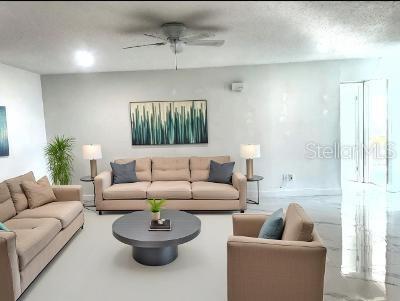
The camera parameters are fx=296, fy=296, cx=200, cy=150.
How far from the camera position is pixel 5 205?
334cm

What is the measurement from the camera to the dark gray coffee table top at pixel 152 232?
279 cm

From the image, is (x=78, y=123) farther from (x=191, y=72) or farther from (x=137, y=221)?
(x=137, y=221)

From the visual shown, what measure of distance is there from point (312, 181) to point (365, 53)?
7.66 feet

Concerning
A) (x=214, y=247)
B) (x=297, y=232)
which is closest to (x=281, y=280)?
(x=297, y=232)

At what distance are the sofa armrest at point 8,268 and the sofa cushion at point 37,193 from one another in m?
1.45

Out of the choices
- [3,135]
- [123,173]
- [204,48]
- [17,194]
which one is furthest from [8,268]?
[204,48]

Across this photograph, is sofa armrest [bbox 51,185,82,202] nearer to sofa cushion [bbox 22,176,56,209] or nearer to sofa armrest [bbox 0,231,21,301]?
sofa cushion [bbox 22,176,56,209]

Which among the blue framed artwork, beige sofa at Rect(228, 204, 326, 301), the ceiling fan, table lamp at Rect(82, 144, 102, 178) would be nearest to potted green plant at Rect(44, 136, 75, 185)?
table lamp at Rect(82, 144, 102, 178)

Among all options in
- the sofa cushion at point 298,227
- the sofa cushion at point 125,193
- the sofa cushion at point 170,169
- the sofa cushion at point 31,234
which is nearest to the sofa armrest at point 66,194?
the sofa cushion at point 125,193

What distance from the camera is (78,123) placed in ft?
18.0

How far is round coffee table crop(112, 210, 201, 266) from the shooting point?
279cm

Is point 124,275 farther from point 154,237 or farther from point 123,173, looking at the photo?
point 123,173

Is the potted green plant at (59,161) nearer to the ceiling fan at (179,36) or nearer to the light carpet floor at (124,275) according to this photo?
the light carpet floor at (124,275)

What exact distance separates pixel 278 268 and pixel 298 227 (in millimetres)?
321
